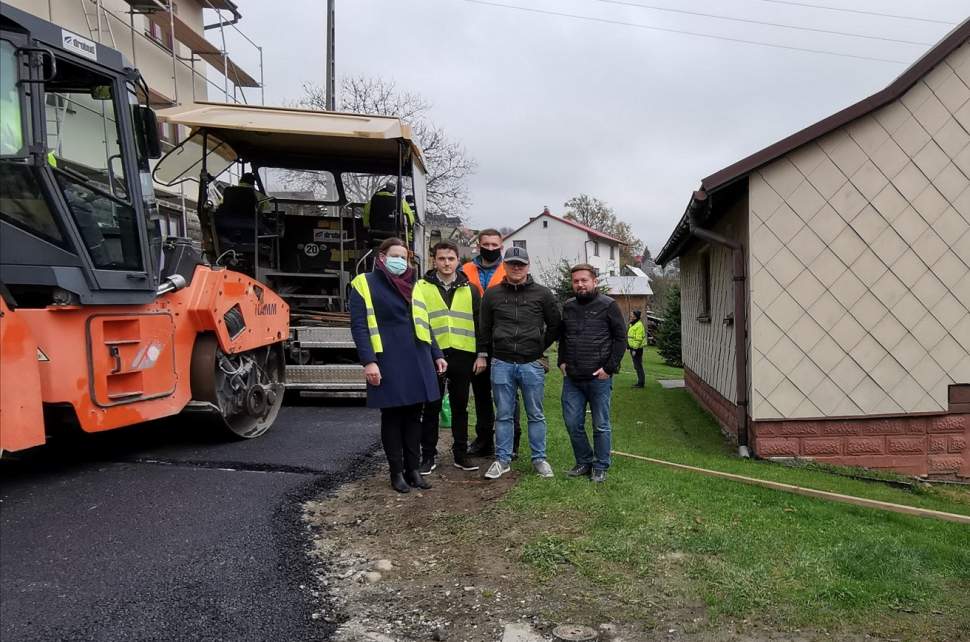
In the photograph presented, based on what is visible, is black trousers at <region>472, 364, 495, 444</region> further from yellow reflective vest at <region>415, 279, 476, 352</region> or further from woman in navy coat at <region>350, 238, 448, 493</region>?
woman in navy coat at <region>350, 238, 448, 493</region>

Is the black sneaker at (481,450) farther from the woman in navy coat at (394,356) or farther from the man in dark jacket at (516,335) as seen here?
the woman in navy coat at (394,356)

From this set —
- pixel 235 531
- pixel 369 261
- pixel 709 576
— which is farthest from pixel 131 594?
pixel 369 261

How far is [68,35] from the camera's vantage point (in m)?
4.56

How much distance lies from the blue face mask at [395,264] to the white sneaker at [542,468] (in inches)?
71.2

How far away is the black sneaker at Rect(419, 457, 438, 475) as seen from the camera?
17.9 feet

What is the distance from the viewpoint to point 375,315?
4.80 meters

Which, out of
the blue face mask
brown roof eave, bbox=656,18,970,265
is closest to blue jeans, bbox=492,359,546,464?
the blue face mask

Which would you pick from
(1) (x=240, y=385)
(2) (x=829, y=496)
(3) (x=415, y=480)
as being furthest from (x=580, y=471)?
(1) (x=240, y=385)

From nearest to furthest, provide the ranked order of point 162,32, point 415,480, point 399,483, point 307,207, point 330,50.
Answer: point 399,483, point 415,480, point 307,207, point 162,32, point 330,50

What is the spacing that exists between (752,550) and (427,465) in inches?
98.7

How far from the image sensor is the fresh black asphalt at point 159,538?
3041 millimetres

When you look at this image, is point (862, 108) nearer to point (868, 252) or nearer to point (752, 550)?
point (868, 252)

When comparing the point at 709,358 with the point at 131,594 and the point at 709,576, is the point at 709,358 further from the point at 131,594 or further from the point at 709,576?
the point at 131,594

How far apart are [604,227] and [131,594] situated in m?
66.8
